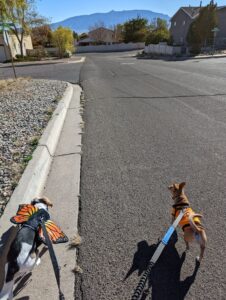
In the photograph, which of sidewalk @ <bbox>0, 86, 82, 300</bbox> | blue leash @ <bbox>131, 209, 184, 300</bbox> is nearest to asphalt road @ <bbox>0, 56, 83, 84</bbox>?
sidewalk @ <bbox>0, 86, 82, 300</bbox>

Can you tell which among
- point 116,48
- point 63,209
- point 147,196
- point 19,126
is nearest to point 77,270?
point 63,209

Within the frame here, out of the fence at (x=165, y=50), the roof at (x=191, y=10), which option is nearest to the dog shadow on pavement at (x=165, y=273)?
the fence at (x=165, y=50)

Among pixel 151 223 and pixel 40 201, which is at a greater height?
pixel 40 201

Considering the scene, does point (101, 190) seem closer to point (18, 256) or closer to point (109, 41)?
point (18, 256)

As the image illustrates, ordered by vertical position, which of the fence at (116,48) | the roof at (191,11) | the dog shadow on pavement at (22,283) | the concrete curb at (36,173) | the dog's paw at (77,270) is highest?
the roof at (191,11)

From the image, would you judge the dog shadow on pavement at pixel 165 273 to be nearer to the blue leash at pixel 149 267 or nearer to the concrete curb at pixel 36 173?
the blue leash at pixel 149 267

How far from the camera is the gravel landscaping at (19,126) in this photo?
155 inches

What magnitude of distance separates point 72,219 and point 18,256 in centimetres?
130

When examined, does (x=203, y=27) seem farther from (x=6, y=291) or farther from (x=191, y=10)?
(x=6, y=291)

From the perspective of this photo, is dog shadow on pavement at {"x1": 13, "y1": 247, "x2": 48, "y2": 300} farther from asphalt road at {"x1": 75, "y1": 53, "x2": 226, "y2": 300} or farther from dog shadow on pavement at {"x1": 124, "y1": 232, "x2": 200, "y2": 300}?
dog shadow on pavement at {"x1": 124, "y1": 232, "x2": 200, "y2": 300}

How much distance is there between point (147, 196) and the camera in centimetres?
359

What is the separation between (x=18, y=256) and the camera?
1.92 metres

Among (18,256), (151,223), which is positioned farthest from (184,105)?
(18,256)

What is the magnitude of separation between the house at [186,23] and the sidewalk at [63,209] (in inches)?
1787
